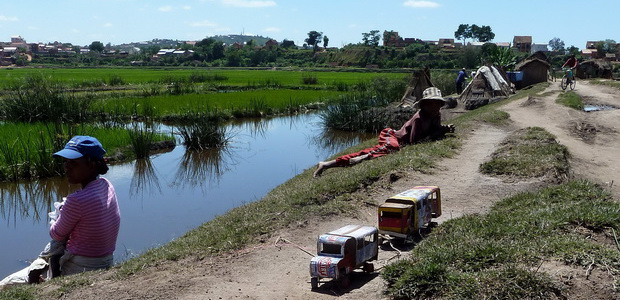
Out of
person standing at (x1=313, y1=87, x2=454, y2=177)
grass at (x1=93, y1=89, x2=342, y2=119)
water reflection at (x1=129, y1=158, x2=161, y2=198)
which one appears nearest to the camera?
person standing at (x1=313, y1=87, x2=454, y2=177)

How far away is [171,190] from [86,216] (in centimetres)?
691

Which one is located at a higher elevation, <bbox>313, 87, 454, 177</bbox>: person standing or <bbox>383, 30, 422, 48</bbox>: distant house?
<bbox>383, 30, 422, 48</bbox>: distant house

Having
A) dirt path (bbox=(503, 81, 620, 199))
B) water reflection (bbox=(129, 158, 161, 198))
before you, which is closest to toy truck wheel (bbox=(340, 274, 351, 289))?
dirt path (bbox=(503, 81, 620, 199))

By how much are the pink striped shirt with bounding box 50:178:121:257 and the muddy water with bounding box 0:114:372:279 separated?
264 centimetres

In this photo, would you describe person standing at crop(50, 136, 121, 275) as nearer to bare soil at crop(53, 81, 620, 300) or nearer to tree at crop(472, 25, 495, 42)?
bare soil at crop(53, 81, 620, 300)

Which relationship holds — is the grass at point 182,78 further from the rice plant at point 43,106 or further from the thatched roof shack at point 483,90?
the rice plant at point 43,106

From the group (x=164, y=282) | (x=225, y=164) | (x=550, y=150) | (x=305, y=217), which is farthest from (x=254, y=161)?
(x=164, y=282)

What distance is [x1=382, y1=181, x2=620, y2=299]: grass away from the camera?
10.8 feet

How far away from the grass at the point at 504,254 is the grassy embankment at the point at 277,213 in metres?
1.47

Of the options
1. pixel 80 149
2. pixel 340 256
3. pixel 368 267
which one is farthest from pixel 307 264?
pixel 80 149

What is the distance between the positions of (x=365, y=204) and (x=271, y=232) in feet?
4.05

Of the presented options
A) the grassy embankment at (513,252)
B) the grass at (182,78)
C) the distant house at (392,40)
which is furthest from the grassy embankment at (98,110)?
the distant house at (392,40)

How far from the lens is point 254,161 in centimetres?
1455

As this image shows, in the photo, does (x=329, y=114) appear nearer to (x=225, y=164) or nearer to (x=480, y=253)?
(x=225, y=164)
